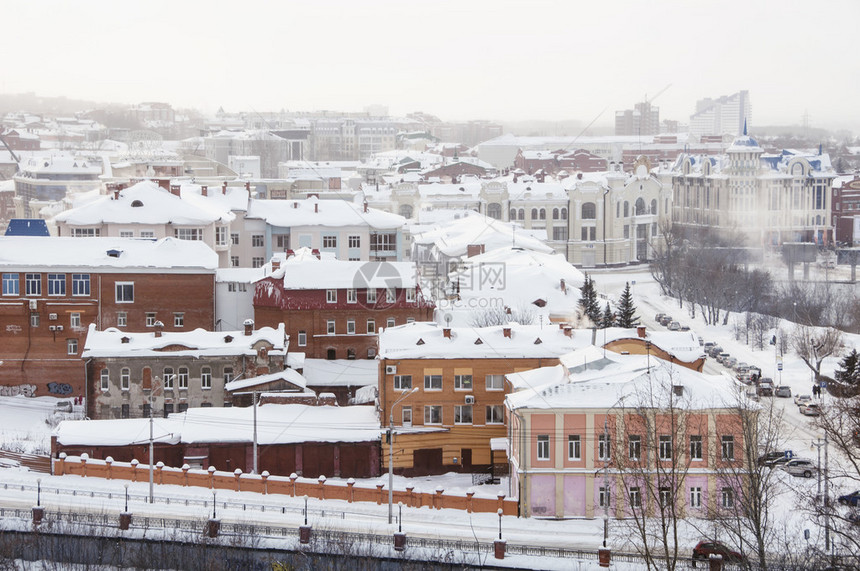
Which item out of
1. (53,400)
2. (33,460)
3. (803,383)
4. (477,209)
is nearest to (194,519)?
(33,460)

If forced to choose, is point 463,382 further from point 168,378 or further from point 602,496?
point 168,378

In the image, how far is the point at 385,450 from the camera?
29641 millimetres

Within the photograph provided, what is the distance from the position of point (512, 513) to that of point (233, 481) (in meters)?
5.64

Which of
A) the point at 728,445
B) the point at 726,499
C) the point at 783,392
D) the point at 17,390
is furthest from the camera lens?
the point at 783,392

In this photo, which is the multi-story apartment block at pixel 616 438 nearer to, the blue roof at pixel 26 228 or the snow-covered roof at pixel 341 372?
the snow-covered roof at pixel 341 372

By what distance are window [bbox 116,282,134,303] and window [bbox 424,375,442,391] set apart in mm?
11178

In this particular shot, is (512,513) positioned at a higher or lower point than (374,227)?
lower

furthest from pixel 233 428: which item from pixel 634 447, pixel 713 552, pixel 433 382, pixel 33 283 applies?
pixel 713 552

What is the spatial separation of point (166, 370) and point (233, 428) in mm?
4630

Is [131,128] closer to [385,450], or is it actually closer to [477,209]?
[477,209]

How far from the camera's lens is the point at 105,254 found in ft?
124

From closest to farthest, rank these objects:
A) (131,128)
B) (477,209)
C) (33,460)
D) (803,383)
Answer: (33,460)
(803,383)
(477,209)
(131,128)

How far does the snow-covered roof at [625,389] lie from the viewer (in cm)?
2602

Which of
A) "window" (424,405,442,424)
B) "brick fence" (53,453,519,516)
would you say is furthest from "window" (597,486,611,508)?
"window" (424,405,442,424)
